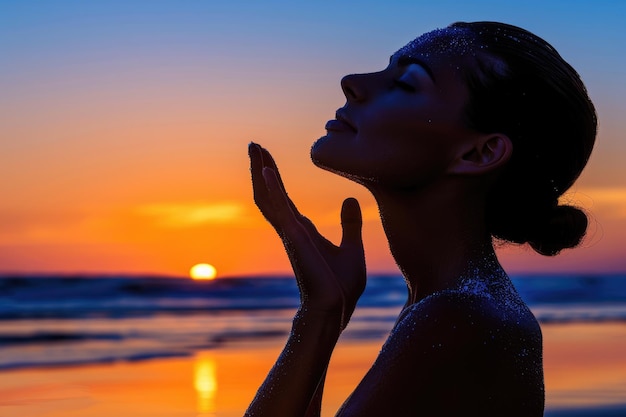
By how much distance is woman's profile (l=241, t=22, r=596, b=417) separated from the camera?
89.9 inches

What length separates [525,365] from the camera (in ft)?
7.57

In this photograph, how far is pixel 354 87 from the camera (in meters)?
2.53

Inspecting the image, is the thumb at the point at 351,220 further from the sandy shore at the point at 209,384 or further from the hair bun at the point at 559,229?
the sandy shore at the point at 209,384

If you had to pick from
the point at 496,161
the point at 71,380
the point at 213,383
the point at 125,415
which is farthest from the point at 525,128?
the point at 71,380

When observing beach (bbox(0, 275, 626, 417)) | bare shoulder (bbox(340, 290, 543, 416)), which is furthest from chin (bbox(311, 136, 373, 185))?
beach (bbox(0, 275, 626, 417))

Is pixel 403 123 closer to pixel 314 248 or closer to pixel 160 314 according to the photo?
pixel 314 248

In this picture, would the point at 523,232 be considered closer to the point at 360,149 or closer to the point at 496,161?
the point at 496,161

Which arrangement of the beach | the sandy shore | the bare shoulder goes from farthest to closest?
1. the beach
2. the sandy shore
3. the bare shoulder

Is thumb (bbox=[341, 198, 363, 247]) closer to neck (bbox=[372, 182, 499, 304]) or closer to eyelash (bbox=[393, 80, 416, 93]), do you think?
neck (bbox=[372, 182, 499, 304])

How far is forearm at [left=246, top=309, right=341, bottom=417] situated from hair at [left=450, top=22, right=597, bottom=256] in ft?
1.68

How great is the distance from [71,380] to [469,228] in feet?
25.9

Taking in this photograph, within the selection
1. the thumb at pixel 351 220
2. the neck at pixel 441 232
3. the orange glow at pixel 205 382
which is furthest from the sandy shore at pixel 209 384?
the neck at pixel 441 232

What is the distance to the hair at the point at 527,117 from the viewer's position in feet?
8.00

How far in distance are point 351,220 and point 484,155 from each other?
0.52 m
